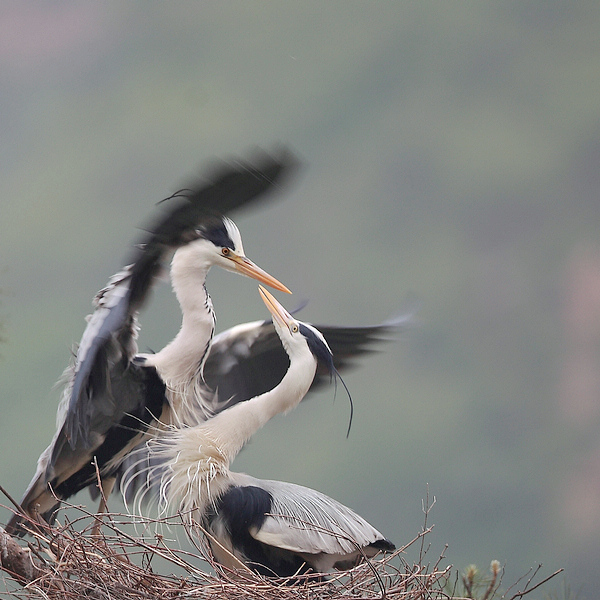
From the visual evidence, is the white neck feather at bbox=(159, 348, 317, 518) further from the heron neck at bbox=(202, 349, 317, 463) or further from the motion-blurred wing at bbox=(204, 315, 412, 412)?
the motion-blurred wing at bbox=(204, 315, 412, 412)

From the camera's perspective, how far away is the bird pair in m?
1.63

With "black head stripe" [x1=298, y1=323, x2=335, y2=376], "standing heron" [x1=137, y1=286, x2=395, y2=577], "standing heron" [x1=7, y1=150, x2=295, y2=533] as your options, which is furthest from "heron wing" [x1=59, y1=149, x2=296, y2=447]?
"black head stripe" [x1=298, y1=323, x2=335, y2=376]

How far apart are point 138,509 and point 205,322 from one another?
1.45 feet

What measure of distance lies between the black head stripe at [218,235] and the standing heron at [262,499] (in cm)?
13

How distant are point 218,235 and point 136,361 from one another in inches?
12.5

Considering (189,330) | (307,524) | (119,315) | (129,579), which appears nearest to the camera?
(129,579)

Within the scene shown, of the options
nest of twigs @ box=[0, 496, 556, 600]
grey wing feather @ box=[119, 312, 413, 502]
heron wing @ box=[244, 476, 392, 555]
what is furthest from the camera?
grey wing feather @ box=[119, 312, 413, 502]

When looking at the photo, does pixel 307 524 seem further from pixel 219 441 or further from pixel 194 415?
pixel 194 415

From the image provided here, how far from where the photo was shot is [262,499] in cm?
167

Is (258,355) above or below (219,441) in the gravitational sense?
above

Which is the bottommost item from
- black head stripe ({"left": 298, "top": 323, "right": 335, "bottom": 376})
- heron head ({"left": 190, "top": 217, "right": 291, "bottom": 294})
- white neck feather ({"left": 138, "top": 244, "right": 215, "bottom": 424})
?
black head stripe ({"left": 298, "top": 323, "right": 335, "bottom": 376})

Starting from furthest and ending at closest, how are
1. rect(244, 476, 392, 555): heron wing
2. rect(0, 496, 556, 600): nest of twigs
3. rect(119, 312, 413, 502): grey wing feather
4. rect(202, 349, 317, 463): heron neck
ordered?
rect(119, 312, 413, 502): grey wing feather → rect(202, 349, 317, 463): heron neck → rect(244, 476, 392, 555): heron wing → rect(0, 496, 556, 600): nest of twigs

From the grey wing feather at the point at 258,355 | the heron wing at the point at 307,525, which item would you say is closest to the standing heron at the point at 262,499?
the heron wing at the point at 307,525

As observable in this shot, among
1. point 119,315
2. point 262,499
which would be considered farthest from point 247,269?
point 262,499
